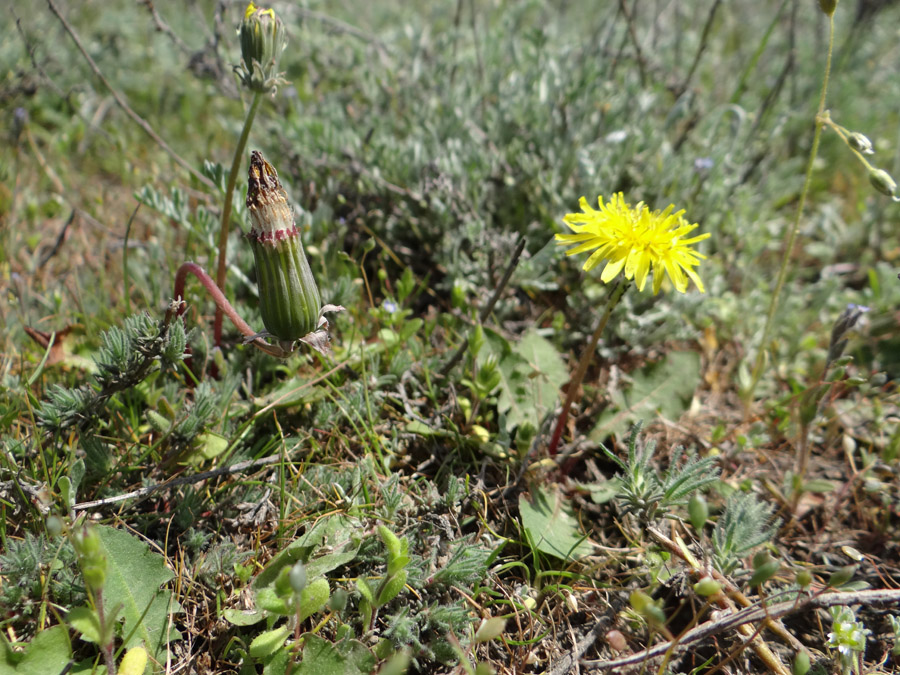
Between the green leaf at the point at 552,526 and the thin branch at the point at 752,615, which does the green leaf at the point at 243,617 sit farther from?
the thin branch at the point at 752,615

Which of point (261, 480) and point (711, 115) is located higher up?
point (711, 115)

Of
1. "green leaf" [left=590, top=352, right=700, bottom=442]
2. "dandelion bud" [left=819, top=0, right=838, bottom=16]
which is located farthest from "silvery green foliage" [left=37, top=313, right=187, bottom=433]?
"dandelion bud" [left=819, top=0, right=838, bottom=16]

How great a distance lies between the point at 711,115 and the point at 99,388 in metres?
3.62

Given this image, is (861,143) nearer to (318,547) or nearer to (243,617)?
(318,547)

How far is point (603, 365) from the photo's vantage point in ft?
9.09

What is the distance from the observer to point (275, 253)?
1698 millimetres

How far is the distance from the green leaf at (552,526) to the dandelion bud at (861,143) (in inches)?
58.4

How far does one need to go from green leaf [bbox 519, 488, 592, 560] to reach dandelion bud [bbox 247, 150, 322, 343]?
0.96m

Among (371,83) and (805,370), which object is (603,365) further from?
(371,83)

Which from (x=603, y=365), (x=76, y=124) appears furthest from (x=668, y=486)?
(x=76, y=124)

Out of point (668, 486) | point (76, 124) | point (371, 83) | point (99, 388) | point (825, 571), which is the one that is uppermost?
point (371, 83)

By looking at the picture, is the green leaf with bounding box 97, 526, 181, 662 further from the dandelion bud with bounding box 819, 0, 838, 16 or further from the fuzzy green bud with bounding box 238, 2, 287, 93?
the dandelion bud with bounding box 819, 0, 838, 16

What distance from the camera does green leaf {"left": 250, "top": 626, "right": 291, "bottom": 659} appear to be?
1.59 metres

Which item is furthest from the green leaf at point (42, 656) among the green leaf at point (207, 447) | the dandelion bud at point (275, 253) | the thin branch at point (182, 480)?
the dandelion bud at point (275, 253)
